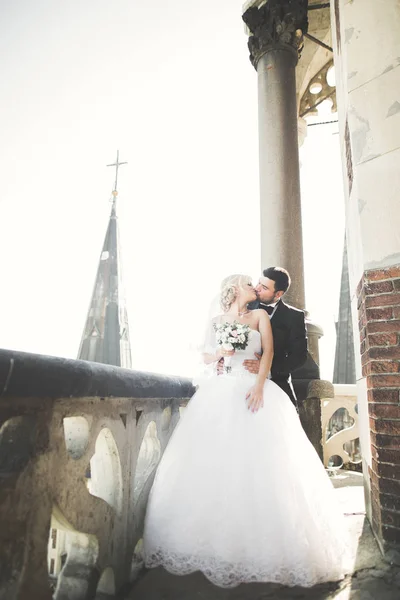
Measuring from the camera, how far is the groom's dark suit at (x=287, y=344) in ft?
11.1

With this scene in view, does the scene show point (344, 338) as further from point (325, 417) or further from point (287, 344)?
point (287, 344)

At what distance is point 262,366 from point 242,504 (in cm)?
92

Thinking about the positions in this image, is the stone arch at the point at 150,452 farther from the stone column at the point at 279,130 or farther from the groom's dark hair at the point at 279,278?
the stone column at the point at 279,130

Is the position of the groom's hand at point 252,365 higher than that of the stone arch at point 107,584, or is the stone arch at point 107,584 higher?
the groom's hand at point 252,365

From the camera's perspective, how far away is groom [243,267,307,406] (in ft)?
11.2

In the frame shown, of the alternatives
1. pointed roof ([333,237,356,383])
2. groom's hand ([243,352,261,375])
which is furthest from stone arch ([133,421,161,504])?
pointed roof ([333,237,356,383])

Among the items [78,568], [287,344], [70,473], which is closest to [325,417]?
[287,344]

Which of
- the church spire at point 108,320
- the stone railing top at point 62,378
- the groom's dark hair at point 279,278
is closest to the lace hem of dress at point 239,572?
the stone railing top at point 62,378

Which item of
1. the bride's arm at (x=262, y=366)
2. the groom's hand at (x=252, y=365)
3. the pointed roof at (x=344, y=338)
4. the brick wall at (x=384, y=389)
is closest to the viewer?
the brick wall at (x=384, y=389)

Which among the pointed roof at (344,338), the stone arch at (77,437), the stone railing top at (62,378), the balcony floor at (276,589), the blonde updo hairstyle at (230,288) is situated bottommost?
the balcony floor at (276,589)

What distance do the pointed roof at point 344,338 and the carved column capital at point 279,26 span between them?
21.3m

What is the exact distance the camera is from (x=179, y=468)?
2.25 m

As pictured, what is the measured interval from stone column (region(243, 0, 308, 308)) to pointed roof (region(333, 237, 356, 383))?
21.4 metres

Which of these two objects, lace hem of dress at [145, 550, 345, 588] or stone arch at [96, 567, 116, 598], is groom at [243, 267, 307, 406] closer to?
lace hem of dress at [145, 550, 345, 588]
